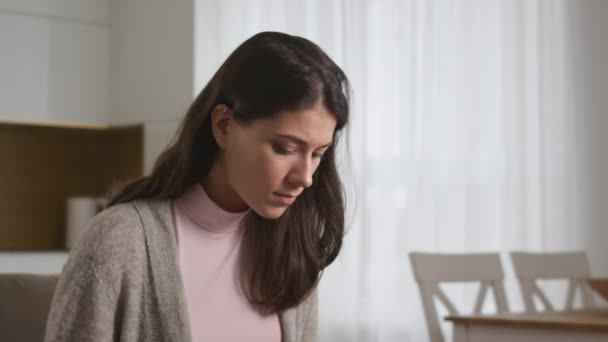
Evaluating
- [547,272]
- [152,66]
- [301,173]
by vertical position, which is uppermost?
[152,66]

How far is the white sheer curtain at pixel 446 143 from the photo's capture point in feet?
13.2

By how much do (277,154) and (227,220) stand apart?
0.67ft

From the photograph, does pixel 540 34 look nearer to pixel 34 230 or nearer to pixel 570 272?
pixel 570 272

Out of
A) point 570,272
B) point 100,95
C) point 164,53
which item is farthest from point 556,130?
point 100,95

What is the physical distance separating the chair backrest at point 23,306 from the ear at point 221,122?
38 cm

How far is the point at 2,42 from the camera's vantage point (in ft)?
16.1

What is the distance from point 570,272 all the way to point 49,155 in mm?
2988

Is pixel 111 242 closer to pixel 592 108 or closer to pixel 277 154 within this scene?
pixel 277 154

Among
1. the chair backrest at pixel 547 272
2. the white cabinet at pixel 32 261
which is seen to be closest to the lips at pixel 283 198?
the chair backrest at pixel 547 272

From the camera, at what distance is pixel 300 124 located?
53.1 inches

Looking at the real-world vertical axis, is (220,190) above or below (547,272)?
above

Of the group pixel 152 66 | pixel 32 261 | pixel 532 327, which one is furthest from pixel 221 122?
pixel 152 66

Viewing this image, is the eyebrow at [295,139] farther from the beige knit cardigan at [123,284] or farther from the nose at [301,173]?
the beige knit cardigan at [123,284]

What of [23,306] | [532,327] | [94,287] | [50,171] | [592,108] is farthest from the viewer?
[50,171]
